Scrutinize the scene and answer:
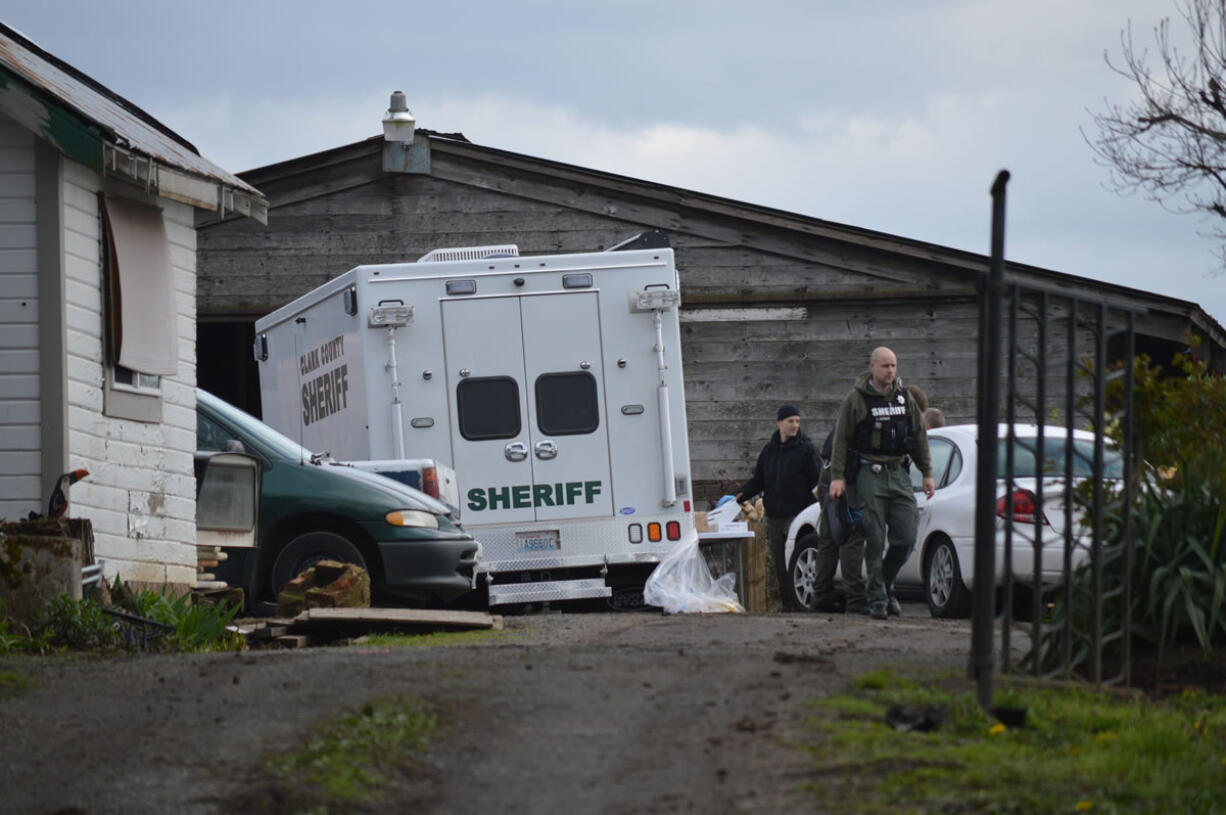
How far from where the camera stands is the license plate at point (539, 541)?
15.3m

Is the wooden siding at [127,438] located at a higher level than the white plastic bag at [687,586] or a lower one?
higher

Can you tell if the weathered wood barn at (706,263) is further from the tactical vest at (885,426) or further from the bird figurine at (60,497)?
the bird figurine at (60,497)

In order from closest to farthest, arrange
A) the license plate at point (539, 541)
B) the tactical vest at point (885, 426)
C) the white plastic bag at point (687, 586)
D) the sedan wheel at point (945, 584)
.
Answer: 1. the tactical vest at point (885, 426)
2. the sedan wheel at point (945, 584)
3. the white plastic bag at point (687, 586)
4. the license plate at point (539, 541)

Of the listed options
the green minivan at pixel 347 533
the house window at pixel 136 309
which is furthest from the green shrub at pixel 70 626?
the green minivan at pixel 347 533

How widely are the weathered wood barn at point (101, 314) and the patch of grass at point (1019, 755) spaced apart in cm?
580

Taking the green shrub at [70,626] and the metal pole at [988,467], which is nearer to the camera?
the metal pole at [988,467]

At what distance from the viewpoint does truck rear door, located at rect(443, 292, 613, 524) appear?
50.6 ft

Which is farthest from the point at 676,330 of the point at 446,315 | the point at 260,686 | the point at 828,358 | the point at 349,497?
the point at 260,686

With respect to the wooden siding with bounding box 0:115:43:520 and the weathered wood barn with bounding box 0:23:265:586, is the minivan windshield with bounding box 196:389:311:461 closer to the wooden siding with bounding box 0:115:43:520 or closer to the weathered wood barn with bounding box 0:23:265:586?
the weathered wood barn with bounding box 0:23:265:586

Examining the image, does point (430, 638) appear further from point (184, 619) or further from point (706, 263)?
point (706, 263)

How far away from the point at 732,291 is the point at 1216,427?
11.8 m

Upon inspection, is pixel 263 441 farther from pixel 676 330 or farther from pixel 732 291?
pixel 732 291

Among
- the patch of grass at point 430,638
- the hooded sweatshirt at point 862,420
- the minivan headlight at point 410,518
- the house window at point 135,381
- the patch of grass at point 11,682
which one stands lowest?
the patch of grass at point 430,638

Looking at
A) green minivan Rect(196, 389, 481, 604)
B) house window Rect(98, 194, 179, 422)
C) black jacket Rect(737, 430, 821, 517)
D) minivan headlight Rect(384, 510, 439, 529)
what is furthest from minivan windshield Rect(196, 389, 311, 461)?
black jacket Rect(737, 430, 821, 517)
